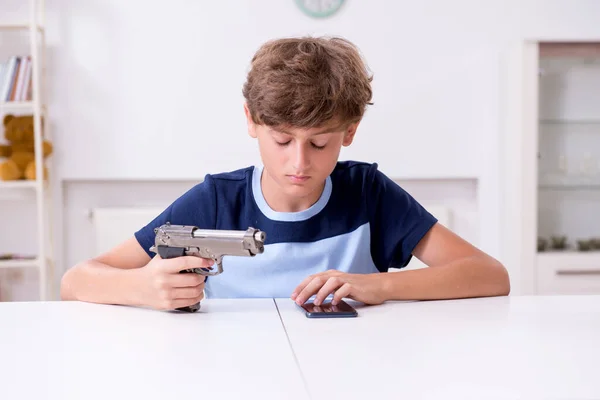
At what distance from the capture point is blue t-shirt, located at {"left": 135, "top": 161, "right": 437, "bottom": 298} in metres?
1.47

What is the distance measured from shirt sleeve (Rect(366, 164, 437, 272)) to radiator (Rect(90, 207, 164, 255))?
1.96m

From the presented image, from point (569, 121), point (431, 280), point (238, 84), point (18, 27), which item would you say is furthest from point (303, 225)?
point (569, 121)

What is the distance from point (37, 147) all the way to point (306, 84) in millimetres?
2224

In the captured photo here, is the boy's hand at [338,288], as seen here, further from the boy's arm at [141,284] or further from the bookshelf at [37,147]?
the bookshelf at [37,147]

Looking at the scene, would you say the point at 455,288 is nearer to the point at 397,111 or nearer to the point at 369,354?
the point at 369,354

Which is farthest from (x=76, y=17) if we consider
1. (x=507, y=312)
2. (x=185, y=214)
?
(x=507, y=312)

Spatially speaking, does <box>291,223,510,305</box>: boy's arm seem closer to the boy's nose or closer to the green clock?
the boy's nose

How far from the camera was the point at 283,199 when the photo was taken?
149 centimetres

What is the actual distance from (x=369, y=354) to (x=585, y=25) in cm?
315

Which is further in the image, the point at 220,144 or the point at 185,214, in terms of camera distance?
the point at 220,144

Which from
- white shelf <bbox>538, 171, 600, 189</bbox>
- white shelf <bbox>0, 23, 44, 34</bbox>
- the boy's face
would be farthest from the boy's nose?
white shelf <bbox>538, 171, 600, 189</bbox>

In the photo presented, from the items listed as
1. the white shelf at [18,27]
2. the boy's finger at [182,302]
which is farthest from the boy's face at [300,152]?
the white shelf at [18,27]

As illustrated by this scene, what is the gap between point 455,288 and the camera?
4.37 ft

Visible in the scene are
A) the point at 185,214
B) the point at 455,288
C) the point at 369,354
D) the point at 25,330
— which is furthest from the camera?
the point at 185,214
